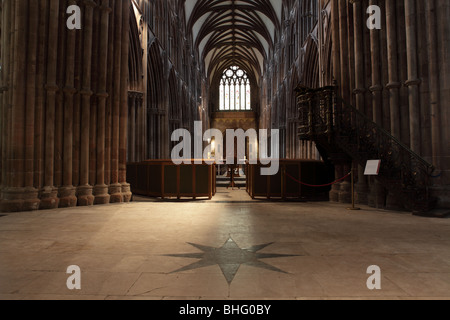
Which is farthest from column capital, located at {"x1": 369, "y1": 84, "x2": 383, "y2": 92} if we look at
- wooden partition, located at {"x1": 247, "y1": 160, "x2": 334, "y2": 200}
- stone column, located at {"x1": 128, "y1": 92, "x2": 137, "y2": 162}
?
stone column, located at {"x1": 128, "y1": 92, "x2": 137, "y2": 162}

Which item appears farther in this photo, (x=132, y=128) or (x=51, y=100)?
(x=132, y=128)

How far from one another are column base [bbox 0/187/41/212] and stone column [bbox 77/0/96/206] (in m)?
1.37

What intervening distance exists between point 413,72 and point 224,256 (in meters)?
7.56

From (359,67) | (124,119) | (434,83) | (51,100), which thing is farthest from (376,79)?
(51,100)

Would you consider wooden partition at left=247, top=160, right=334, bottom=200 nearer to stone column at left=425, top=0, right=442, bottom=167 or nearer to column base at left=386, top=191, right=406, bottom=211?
column base at left=386, top=191, right=406, bottom=211

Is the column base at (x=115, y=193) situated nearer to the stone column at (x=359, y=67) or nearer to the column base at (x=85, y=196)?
the column base at (x=85, y=196)

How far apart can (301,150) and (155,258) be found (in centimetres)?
1851

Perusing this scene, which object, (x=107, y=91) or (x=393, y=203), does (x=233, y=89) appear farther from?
(x=393, y=203)

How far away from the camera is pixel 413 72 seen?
8.14 m

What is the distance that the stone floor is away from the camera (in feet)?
9.75

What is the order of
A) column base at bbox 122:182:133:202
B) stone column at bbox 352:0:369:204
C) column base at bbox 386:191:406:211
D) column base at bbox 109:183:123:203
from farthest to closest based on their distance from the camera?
column base at bbox 122:182:133:202 < column base at bbox 109:183:123:203 < stone column at bbox 352:0:369:204 < column base at bbox 386:191:406:211

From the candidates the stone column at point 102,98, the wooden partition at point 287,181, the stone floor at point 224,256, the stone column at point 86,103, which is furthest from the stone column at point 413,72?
the stone column at point 86,103

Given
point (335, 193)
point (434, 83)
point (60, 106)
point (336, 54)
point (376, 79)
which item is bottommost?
point (335, 193)

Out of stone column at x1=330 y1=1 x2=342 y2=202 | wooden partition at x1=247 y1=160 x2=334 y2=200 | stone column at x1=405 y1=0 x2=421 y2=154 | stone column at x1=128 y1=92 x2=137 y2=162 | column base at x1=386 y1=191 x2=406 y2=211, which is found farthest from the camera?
stone column at x1=128 y1=92 x2=137 y2=162
